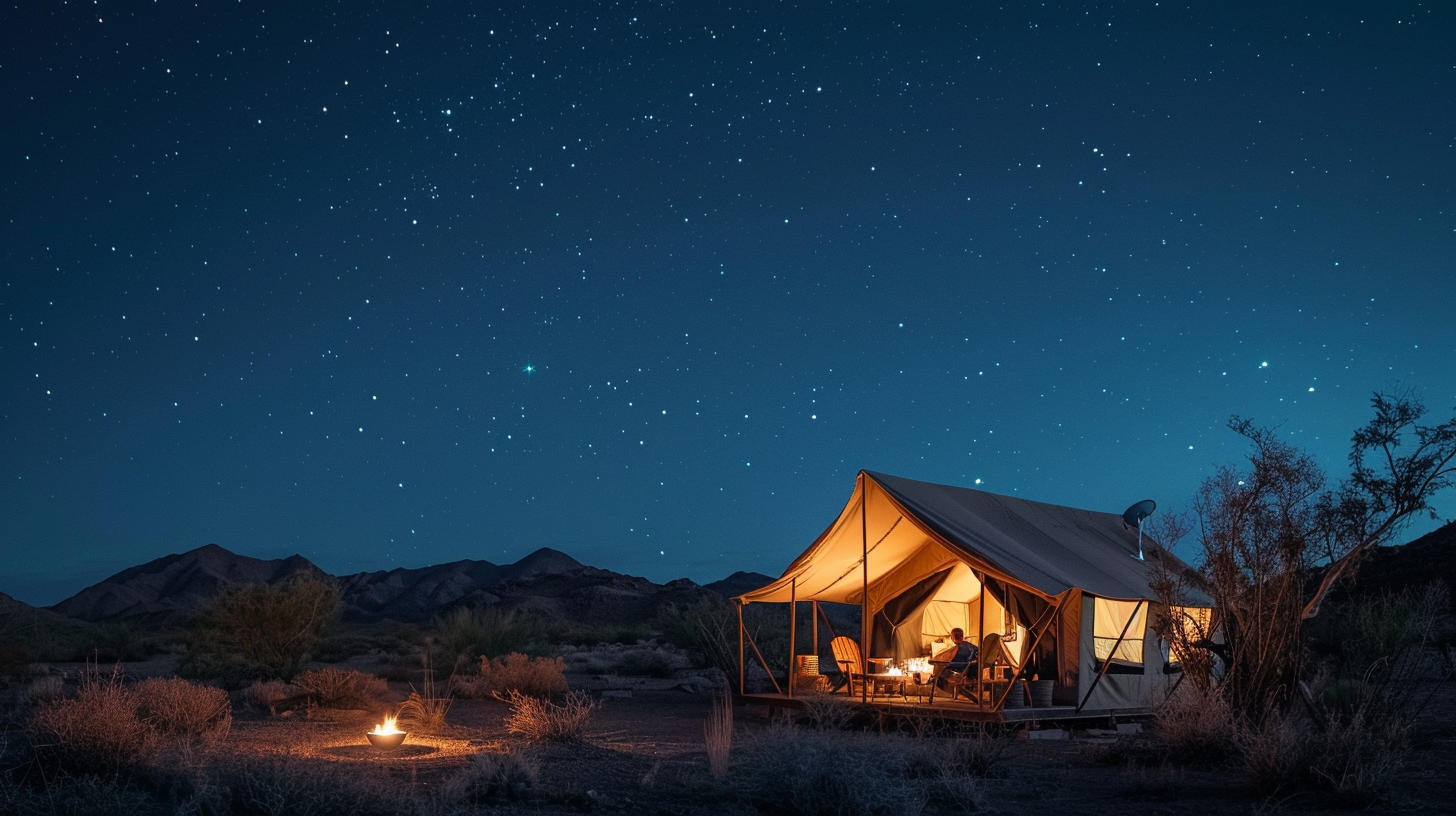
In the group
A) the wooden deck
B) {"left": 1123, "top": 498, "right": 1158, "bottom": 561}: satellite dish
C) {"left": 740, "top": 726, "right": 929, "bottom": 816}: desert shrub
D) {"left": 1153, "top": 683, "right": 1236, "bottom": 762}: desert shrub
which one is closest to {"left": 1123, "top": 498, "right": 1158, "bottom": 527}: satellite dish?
{"left": 1123, "top": 498, "right": 1158, "bottom": 561}: satellite dish

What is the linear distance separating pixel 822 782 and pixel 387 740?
15.2ft

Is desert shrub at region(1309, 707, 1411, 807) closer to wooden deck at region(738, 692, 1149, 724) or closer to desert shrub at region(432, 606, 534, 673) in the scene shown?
wooden deck at region(738, 692, 1149, 724)

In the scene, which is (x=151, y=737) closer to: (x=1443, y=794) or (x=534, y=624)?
(x=1443, y=794)

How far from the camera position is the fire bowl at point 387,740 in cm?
948

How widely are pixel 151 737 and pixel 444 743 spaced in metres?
2.88

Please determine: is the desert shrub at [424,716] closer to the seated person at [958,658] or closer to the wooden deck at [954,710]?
the wooden deck at [954,710]

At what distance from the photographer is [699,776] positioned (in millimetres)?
7801

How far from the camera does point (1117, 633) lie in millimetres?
14383

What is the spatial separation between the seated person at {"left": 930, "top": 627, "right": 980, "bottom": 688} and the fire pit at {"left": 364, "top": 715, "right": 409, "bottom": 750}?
6.12m

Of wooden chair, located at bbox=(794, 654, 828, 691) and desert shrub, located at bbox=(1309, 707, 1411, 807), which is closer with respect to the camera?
desert shrub, located at bbox=(1309, 707, 1411, 807)

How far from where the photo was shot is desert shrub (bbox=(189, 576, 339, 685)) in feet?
61.8

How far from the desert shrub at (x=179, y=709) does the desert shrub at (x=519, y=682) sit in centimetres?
536

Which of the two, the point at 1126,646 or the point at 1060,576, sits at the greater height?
the point at 1060,576

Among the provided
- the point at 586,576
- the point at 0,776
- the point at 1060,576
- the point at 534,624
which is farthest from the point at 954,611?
the point at 586,576
